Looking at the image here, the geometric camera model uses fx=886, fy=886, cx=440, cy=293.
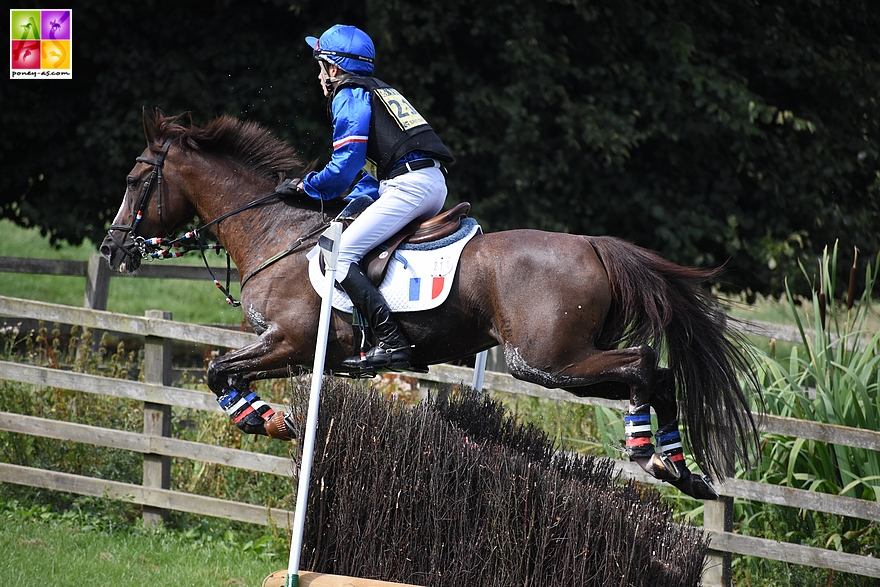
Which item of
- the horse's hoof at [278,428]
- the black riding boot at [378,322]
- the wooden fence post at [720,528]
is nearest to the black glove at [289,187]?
the black riding boot at [378,322]

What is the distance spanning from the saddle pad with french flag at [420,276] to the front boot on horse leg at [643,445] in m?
1.04

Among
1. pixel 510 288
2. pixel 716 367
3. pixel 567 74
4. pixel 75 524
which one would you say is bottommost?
pixel 75 524

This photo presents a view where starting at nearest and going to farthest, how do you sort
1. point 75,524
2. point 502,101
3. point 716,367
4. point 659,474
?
point 659,474, point 716,367, point 75,524, point 502,101

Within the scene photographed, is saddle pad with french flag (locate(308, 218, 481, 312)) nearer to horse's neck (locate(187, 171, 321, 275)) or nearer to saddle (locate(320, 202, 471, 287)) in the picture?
saddle (locate(320, 202, 471, 287))

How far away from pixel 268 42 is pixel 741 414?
308 inches

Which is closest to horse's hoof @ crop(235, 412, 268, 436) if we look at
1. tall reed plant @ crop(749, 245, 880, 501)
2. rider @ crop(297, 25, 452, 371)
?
rider @ crop(297, 25, 452, 371)

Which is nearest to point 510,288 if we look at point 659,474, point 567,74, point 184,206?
point 659,474

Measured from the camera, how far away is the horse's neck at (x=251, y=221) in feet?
15.5

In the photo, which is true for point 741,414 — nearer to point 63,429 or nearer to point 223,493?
point 223,493

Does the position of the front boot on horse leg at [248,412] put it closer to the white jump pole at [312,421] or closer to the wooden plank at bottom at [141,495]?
the white jump pole at [312,421]

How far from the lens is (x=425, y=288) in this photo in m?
4.23

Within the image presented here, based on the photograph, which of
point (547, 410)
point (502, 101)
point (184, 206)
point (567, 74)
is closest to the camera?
point (184, 206)

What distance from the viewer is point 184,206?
4934 mm

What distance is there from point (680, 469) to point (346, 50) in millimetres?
2562
